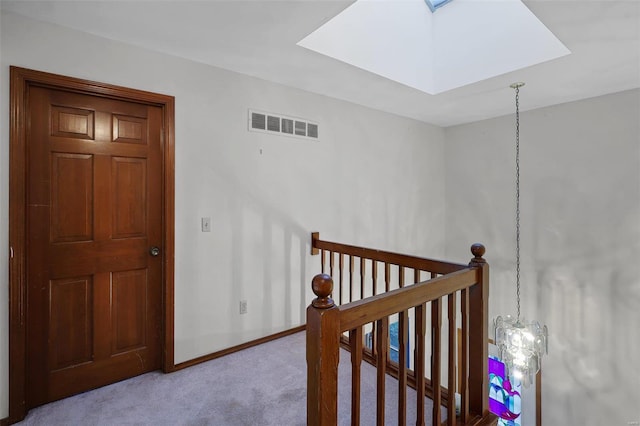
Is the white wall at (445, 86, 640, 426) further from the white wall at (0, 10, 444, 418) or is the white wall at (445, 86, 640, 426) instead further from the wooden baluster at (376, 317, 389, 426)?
the wooden baluster at (376, 317, 389, 426)

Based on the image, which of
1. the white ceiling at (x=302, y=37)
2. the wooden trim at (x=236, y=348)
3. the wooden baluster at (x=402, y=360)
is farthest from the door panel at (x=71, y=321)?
the wooden baluster at (x=402, y=360)

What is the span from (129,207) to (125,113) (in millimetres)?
669

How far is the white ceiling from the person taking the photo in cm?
183

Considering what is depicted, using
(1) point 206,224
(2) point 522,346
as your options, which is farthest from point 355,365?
(2) point 522,346

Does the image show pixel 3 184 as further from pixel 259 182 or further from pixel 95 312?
pixel 259 182

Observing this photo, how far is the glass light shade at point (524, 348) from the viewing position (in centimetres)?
312

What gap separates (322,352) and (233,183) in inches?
74.1

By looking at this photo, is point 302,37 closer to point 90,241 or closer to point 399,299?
point 399,299

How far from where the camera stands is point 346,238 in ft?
11.5

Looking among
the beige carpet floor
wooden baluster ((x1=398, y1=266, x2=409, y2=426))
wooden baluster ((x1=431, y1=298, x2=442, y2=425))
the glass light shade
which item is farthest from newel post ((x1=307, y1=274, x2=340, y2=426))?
the glass light shade

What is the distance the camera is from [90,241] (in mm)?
2143

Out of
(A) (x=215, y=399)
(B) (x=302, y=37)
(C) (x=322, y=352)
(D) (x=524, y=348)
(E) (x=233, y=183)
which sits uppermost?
(B) (x=302, y=37)

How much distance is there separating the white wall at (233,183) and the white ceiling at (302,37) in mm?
149

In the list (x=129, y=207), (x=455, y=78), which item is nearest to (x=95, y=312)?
(x=129, y=207)
